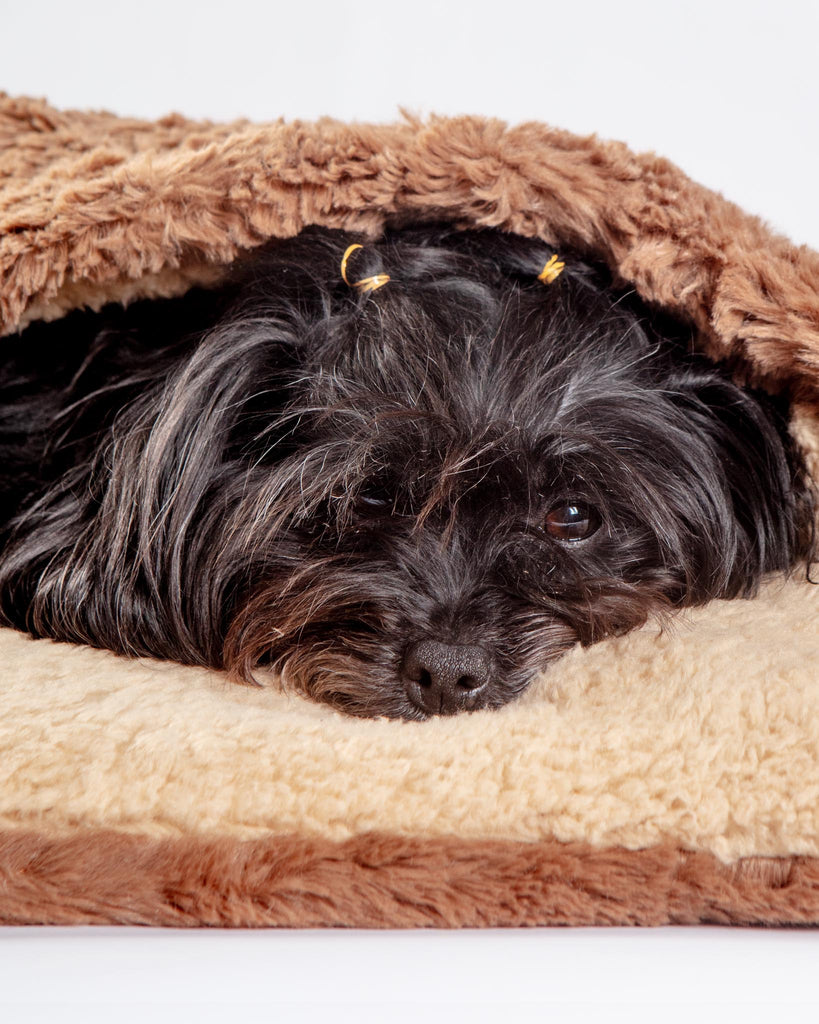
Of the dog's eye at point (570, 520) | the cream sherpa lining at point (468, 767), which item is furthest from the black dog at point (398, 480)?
the cream sherpa lining at point (468, 767)

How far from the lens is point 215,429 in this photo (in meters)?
2.29

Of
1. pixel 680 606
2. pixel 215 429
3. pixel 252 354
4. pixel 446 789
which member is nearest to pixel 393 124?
pixel 252 354

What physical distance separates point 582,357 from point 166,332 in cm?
95

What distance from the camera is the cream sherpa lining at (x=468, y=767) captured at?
158cm

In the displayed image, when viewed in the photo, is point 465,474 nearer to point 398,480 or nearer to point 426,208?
point 398,480

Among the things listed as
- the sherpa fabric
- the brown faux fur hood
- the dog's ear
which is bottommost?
the sherpa fabric

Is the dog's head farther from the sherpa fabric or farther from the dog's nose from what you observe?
the sherpa fabric

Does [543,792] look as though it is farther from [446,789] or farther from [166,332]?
[166,332]

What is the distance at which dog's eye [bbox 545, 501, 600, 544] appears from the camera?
7.35ft

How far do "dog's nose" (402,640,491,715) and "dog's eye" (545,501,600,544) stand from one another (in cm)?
37

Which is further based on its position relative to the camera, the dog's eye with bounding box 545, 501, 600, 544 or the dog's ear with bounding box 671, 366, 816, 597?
the dog's ear with bounding box 671, 366, 816, 597

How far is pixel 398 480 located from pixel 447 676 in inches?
16.1

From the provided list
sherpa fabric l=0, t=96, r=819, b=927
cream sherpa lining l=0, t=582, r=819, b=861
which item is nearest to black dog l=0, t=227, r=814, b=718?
sherpa fabric l=0, t=96, r=819, b=927

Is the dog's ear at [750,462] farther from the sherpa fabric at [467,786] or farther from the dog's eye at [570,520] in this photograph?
the dog's eye at [570,520]
